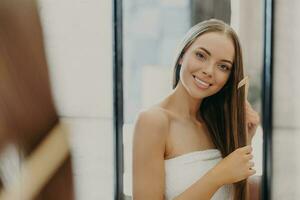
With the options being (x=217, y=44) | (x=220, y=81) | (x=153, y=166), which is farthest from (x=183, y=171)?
(x=217, y=44)

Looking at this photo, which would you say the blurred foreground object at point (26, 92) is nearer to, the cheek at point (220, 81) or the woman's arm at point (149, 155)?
the woman's arm at point (149, 155)

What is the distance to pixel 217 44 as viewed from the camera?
162cm

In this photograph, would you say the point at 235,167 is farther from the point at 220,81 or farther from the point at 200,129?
the point at 220,81

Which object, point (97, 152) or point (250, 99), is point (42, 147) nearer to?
point (97, 152)

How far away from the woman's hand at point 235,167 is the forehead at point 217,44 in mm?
343

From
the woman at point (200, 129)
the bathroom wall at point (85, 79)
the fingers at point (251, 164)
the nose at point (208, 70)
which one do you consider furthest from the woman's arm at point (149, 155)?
the fingers at point (251, 164)

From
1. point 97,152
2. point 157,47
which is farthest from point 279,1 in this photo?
point 97,152

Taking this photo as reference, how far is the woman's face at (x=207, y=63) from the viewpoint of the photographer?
1616mm

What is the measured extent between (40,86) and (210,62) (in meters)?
0.63

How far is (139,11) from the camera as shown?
1659 millimetres

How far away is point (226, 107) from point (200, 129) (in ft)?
0.41

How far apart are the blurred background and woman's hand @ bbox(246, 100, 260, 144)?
2 cm

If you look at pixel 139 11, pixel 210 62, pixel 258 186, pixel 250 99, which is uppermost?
pixel 139 11

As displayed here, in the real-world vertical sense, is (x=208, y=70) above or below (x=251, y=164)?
above
